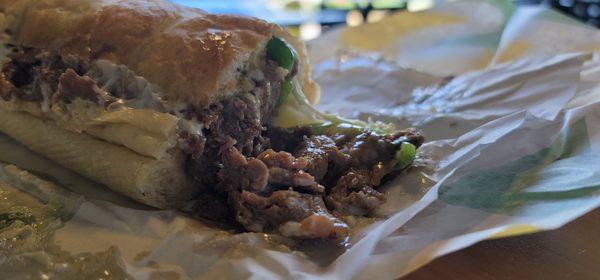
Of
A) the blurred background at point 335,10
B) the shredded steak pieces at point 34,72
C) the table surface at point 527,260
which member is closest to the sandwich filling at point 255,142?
the shredded steak pieces at point 34,72

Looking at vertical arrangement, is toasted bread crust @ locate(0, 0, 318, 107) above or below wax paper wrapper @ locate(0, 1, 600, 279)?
above

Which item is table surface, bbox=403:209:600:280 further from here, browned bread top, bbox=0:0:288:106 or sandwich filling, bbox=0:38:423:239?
browned bread top, bbox=0:0:288:106

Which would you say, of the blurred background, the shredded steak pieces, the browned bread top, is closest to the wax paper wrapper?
the shredded steak pieces

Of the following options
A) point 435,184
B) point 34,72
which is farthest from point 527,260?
point 34,72

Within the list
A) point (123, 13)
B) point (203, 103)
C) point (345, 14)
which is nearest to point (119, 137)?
point (203, 103)

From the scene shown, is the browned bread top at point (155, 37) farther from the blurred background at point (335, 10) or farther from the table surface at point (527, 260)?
the blurred background at point (335, 10)

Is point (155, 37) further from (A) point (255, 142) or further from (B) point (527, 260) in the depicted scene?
(B) point (527, 260)

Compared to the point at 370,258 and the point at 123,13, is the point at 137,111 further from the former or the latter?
the point at 370,258
